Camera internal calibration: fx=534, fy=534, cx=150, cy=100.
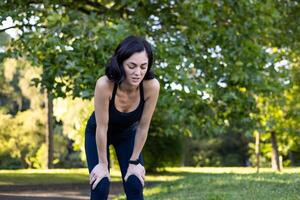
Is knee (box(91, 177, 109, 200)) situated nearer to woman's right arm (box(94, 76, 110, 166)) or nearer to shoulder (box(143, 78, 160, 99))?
woman's right arm (box(94, 76, 110, 166))

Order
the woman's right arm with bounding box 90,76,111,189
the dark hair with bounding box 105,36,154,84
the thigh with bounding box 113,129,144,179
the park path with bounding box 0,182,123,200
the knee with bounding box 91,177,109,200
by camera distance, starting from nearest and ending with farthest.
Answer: the dark hair with bounding box 105,36,154,84, the woman's right arm with bounding box 90,76,111,189, the knee with bounding box 91,177,109,200, the thigh with bounding box 113,129,144,179, the park path with bounding box 0,182,123,200

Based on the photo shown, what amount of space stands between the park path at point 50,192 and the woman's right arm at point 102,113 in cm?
810

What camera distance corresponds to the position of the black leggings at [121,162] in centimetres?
358

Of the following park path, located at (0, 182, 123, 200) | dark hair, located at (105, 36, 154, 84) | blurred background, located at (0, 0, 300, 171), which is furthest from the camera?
park path, located at (0, 182, 123, 200)

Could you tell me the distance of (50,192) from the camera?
13.1 metres

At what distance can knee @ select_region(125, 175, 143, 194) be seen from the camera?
143 inches

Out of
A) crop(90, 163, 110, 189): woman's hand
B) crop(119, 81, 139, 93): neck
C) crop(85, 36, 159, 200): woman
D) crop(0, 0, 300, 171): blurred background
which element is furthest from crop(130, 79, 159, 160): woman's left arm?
crop(0, 0, 300, 171): blurred background

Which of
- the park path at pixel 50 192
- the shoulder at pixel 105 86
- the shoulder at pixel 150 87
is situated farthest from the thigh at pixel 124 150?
the park path at pixel 50 192

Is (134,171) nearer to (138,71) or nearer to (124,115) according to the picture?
(124,115)

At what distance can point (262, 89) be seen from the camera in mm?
10641

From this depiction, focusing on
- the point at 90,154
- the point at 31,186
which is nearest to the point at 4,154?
the point at 31,186

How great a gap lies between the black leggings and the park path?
26.1 ft

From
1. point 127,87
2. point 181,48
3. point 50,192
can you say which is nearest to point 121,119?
point 127,87

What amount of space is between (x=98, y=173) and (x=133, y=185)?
25 cm
